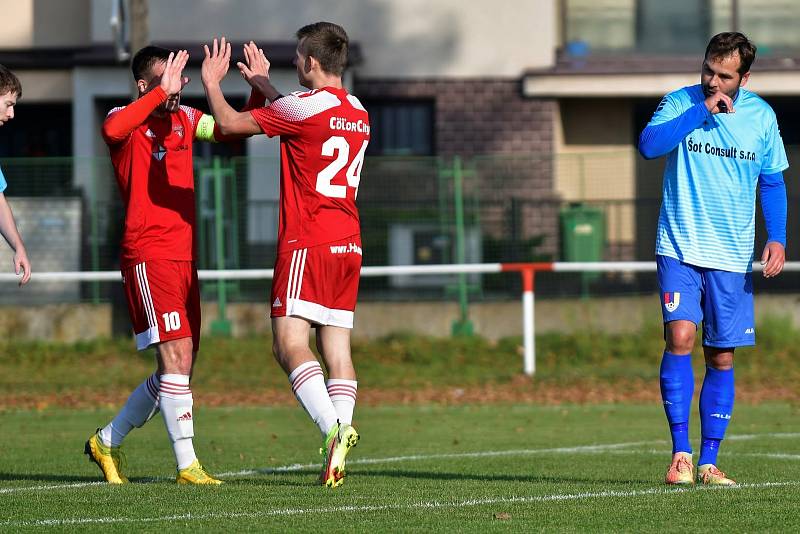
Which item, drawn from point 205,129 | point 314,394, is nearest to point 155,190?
point 205,129

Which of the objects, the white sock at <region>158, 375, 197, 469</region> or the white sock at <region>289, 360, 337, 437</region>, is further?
the white sock at <region>158, 375, 197, 469</region>

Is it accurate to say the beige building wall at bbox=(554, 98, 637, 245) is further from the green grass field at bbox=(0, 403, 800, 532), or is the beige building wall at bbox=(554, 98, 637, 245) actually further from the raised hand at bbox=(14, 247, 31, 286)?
the raised hand at bbox=(14, 247, 31, 286)

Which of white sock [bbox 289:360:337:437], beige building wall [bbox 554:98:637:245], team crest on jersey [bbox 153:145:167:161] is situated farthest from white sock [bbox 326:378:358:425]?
beige building wall [bbox 554:98:637:245]

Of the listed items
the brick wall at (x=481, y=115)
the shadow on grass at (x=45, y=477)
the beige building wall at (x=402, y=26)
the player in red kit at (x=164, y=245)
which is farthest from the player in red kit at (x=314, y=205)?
the beige building wall at (x=402, y=26)

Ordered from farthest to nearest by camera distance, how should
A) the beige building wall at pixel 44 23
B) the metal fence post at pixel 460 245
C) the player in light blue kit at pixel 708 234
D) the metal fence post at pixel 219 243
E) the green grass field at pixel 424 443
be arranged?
the beige building wall at pixel 44 23
the metal fence post at pixel 460 245
the metal fence post at pixel 219 243
the player in light blue kit at pixel 708 234
the green grass field at pixel 424 443

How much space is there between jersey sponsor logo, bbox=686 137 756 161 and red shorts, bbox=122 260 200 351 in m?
2.62

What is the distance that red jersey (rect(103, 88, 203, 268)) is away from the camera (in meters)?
7.50

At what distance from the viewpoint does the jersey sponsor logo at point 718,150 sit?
715 centimetres

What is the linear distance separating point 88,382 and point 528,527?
1117cm

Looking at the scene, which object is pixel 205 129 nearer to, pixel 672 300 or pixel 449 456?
pixel 672 300

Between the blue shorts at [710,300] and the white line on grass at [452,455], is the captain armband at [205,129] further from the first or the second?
the blue shorts at [710,300]

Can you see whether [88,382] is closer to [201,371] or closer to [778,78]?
[201,371]

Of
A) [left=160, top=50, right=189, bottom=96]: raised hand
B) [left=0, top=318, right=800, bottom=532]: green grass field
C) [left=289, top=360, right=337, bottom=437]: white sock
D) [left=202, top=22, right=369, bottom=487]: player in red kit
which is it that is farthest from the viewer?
[left=160, top=50, right=189, bottom=96]: raised hand

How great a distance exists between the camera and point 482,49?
22922mm
